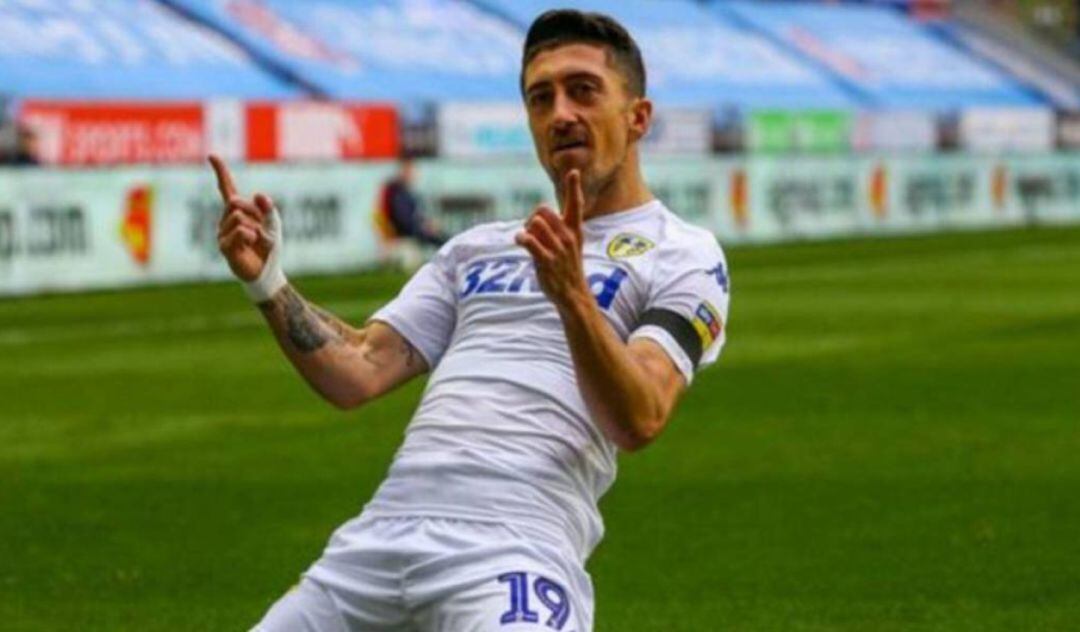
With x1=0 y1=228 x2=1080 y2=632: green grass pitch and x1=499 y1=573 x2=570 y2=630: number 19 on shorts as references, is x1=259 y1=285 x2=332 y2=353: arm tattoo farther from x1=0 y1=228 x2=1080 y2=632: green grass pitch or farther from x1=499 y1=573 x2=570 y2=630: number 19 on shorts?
x1=0 y1=228 x2=1080 y2=632: green grass pitch

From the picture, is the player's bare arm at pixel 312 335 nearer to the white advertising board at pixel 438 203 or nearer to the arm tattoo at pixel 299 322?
the arm tattoo at pixel 299 322

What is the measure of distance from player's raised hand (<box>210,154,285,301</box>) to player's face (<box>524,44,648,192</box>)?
606mm

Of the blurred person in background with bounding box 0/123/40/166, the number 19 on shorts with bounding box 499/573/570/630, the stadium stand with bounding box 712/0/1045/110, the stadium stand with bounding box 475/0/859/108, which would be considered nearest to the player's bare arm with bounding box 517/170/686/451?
the number 19 on shorts with bounding box 499/573/570/630

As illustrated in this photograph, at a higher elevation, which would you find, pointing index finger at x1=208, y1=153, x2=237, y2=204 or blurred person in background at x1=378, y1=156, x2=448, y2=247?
pointing index finger at x1=208, y1=153, x2=237, y2=204

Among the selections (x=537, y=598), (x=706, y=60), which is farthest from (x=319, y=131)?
(x=537, y=598)

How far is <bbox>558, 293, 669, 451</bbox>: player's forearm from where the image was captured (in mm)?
5820

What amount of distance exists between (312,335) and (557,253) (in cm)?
102

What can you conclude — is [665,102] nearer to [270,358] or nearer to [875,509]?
[270,358]

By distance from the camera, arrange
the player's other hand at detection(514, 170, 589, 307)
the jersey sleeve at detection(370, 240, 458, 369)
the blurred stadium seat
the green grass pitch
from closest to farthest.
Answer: the player's other hand at detection(514, 170, 589, 307) → the jersey sleeve at detection(370, 240, 458, 369) → the green grass pitch → the blurred stadium seat

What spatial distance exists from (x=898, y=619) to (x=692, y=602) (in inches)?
36.0

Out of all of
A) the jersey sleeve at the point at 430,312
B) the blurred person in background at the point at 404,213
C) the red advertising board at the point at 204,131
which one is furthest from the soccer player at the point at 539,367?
the blurred person in background at the point at 404,213

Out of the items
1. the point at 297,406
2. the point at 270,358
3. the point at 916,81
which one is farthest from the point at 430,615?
the point at 916,81

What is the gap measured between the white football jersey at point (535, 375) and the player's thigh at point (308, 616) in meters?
0.22

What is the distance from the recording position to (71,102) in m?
37.5
